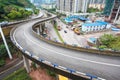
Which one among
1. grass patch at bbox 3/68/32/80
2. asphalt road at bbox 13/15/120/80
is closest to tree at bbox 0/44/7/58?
grass patch at bbox 3/68/32/80

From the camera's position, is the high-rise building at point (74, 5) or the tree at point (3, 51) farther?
the high-rise building at point (74, 5)

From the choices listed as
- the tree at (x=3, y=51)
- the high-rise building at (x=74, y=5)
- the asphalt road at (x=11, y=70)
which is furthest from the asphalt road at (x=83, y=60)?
the high-rise building at (x=74, y=5)

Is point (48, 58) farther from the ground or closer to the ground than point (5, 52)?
farther from the ground

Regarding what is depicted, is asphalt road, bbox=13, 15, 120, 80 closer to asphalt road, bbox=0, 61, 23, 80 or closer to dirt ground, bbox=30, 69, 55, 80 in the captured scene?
dirt ground, bbox=30, 69, 55, 80

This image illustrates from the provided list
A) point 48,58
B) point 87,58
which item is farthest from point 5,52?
point 87,58

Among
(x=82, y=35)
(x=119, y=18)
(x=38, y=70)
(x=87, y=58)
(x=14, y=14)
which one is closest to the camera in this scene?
(x=87, y=58)

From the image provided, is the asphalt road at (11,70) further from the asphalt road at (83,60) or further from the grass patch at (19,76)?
the asphalt road at (83,60)

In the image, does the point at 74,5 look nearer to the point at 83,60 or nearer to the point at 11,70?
the point at 11,70

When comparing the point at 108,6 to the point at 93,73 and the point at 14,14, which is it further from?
the point at 93,73

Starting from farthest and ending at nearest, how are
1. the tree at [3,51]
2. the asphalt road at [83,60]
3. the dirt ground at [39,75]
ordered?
the tree at [3,51]
the dirt ground at [39,75]
the asphalt road at [83,60]
